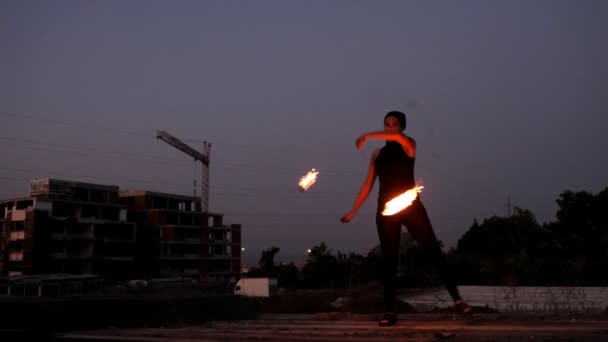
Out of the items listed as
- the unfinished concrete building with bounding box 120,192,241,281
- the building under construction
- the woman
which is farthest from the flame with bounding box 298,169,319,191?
the unfinished concrete building with bounding box 120,192,241,281

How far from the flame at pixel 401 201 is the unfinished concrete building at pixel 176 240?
117 m

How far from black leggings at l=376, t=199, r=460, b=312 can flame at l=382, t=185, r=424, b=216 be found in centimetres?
14

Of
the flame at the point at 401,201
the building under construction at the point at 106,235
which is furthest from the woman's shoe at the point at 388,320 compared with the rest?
the building under construction at the point at 106,235

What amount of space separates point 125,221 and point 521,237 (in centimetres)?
7591

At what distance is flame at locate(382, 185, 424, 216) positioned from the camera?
731cm

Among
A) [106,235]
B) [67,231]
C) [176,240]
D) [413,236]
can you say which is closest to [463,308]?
[413,236]

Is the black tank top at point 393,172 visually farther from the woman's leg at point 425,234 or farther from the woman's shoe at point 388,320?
the woman's shoe at point 388,320

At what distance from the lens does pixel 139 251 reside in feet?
399

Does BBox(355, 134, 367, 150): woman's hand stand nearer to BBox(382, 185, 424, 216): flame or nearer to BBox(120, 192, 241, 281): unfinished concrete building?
BBox(382, 185, 424, 216): flame

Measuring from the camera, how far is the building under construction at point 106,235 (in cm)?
10262

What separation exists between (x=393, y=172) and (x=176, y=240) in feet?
403

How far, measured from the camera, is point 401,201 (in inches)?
288

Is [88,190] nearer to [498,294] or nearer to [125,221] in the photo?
[125,221]

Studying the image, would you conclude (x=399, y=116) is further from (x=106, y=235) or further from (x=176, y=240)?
(x=176, y=240)
